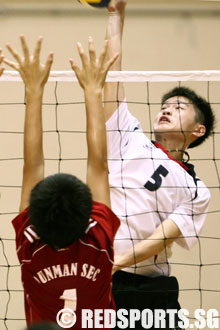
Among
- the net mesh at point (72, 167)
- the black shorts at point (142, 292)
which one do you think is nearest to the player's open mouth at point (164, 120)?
the black shorts at point (142, 292)

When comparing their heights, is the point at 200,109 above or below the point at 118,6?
below

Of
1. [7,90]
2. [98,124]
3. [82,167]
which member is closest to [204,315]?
[82,167]

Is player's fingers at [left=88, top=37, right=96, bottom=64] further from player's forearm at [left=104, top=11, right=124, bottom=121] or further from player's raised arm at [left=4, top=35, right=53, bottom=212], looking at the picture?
player's forearm at [left=104, top=11, right=124, bottom=121]

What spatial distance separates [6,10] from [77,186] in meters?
3.04

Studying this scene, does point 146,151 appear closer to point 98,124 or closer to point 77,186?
point 98,124

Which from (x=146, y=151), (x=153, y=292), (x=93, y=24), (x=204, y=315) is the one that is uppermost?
(x=93, y=24)

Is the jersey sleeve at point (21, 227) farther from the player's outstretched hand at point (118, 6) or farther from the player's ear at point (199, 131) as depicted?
the player's ear at point (199, 131)

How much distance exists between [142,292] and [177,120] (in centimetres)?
80

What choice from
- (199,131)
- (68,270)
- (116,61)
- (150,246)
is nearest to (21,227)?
(68,270)

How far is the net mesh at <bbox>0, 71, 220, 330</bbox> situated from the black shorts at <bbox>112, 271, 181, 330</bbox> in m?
1.34

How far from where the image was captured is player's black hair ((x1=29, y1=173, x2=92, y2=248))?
170 cm

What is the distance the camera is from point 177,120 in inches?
114

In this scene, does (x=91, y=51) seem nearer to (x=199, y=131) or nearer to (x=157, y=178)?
(x=157, y=178)

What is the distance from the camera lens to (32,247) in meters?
1.83
